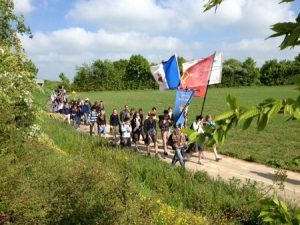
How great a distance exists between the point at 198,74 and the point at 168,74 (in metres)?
1.53

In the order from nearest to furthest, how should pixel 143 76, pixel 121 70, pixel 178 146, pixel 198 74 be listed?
pixel 178 146 < pixel 198 74 < pixel 143 76 < pixel 121 70

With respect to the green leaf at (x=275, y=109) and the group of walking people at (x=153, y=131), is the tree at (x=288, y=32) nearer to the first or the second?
the green leaf at (x=275, y=109)

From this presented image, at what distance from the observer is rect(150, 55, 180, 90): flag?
16.5 meters

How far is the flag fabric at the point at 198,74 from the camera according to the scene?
1538 cm

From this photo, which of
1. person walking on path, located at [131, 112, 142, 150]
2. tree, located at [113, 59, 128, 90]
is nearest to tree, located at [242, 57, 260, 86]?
tree, located at [113, 59, 128, 90]

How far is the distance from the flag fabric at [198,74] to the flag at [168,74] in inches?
27.9

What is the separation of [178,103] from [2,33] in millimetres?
6272

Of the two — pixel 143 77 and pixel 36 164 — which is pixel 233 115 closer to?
pixel 36 164

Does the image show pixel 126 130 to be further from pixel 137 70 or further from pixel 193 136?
pixel 137 70

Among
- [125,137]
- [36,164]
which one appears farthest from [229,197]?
[125,137]

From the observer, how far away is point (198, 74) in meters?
15.5

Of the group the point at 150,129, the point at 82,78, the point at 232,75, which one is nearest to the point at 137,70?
the point at 82,78

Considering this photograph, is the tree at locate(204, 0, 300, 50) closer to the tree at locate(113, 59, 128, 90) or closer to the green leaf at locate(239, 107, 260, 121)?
the green leaf at locate(239, 107, 260, 121)

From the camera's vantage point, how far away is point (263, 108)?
1.75 m
